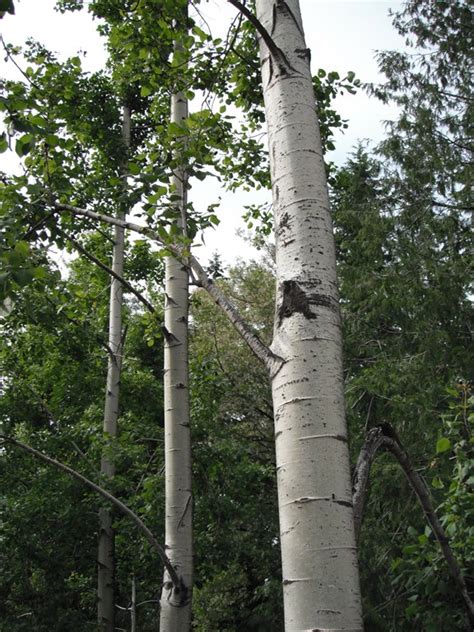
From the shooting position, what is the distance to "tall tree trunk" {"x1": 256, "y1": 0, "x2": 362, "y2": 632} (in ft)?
4.83

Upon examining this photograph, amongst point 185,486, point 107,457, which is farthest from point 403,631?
point 185,486

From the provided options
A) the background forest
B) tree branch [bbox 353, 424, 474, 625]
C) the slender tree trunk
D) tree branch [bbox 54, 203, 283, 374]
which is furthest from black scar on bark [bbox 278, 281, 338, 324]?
the background forest

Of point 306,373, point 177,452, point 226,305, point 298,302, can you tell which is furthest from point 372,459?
point 177,452

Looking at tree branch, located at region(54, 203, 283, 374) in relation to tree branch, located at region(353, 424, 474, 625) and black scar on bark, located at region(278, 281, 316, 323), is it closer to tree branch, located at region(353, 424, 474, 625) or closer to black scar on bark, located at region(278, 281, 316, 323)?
black scar on bark, located at region(278, 281, 316, 323)

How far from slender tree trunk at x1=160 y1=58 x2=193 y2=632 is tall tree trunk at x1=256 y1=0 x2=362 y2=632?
A: 0.96 m

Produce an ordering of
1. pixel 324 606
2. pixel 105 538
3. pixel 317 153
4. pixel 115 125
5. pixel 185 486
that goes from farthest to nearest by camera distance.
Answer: pixel 115 125
pixel 105 538
pixel 185 486
pixel 317 153
pixel 324 606

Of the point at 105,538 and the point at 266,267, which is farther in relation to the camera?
the point at 266,267

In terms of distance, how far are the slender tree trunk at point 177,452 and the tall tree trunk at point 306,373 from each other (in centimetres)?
96

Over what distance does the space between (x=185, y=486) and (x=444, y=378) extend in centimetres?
753

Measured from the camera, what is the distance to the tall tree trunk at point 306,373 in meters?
1.47

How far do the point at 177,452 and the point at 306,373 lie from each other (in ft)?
7.09

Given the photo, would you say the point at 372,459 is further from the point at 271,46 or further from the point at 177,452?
the point at 177,452

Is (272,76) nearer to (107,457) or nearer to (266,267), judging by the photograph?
(107,457)

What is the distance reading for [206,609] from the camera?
15.1 metres
